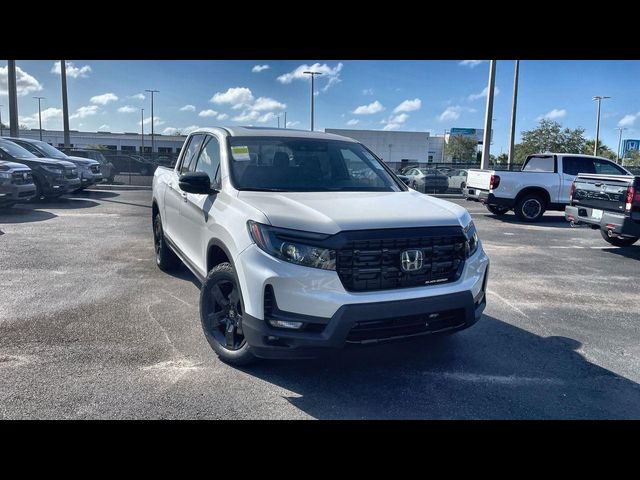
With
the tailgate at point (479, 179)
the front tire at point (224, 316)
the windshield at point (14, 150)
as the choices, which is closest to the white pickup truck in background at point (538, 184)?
the tailgate at point (479, 179)

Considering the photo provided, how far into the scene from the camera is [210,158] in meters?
4.95

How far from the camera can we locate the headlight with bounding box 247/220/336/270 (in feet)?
10.7

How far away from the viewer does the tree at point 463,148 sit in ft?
230

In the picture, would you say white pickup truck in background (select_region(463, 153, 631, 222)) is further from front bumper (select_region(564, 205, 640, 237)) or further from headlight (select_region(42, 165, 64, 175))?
headlight (select_region(42, 165, 64, 175))

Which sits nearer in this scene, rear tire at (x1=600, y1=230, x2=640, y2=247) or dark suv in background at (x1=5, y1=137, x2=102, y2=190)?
rear tire at (x1=600, y1=230, x2=640, y2=247)

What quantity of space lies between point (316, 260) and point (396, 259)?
58 centimetres

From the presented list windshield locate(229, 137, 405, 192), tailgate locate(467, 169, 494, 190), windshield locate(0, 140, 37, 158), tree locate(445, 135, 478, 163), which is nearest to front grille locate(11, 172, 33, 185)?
windshield locate(0, 140, 37, 158)

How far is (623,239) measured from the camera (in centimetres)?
991

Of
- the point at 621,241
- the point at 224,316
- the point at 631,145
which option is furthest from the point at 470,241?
the point at 631,145

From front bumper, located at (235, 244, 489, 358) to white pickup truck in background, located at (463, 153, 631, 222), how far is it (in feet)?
35.9

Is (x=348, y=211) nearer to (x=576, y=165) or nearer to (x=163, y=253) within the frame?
(x=163, y=253)

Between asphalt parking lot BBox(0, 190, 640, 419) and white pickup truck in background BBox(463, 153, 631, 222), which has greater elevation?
white pickup truck in background BBox(463, 153, 631, 222)

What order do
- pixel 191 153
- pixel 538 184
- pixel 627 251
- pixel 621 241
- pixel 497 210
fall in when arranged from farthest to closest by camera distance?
pixel 497 210, pixel 538 184, pixel 621 241, pixel 627 251, pixel 191 153
